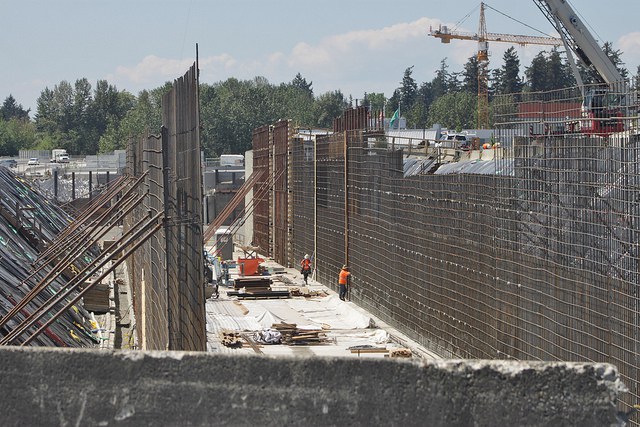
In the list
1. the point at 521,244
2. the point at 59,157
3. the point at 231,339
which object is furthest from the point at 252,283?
the point at 59,157

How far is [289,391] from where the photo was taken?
3516mm

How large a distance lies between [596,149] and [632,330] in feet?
6.28

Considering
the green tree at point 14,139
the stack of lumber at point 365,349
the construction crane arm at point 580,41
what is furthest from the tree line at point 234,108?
the stack of lumber at point 365,349

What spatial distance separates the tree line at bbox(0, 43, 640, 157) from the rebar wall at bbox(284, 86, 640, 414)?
66201 mm

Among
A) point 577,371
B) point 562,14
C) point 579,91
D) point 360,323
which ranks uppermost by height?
point 562,14

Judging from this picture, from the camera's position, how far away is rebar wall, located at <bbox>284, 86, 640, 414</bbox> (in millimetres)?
9727

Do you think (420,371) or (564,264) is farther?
(564,264)

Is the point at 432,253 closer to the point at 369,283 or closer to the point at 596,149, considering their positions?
the point at 369,283

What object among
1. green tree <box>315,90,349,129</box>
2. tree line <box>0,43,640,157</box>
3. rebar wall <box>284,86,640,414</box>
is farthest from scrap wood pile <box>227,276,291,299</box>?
green tree <box>315,90,349,129</box>

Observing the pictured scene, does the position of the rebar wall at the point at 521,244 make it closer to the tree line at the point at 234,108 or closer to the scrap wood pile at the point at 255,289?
the scrap wood pile at the point at 255,289

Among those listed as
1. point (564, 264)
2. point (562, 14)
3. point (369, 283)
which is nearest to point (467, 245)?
point (564, 264)

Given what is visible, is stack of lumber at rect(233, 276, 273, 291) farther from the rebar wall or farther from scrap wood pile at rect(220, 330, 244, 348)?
scrap wood pile at rect(220, 330, 244, 348)

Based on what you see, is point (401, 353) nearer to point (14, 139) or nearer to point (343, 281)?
point (343, 281)

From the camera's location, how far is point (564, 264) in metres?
11.0
